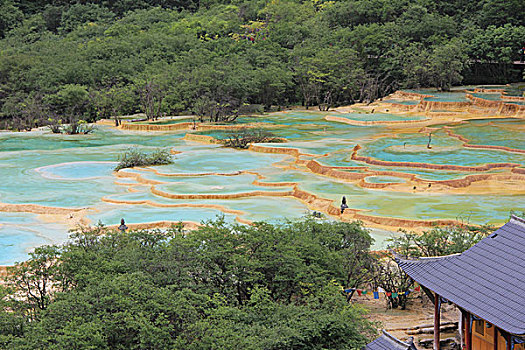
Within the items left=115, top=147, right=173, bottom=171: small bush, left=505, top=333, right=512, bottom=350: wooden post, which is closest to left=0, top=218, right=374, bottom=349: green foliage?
left=505, top=333, right=512, bottom=350: wooden post

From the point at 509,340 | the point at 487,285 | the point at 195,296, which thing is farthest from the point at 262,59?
the point at 509,340

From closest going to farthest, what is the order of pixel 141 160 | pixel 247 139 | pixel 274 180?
1. pixel 274 180
2. pixel 141 160
3. pixel 247 139

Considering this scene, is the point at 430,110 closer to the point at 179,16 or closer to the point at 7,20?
the point at 179,16

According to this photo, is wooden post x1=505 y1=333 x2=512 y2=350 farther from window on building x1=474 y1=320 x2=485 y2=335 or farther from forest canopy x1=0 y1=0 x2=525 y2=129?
forest canopy x1=0 y1=0 x2=525 y2=129

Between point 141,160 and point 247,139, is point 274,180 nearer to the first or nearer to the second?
point 141,160

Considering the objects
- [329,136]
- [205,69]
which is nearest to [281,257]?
[329,136]
